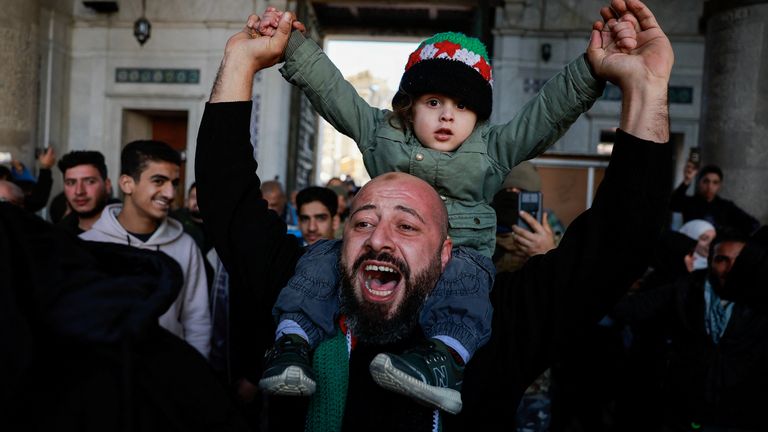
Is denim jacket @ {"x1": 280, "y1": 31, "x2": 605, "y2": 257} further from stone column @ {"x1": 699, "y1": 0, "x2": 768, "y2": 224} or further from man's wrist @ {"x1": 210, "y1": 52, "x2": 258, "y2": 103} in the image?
stone column @ {"x1": 699, "y1": 0, "x2": 768, "y2": 224}

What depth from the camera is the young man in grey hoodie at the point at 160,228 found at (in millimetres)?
3510

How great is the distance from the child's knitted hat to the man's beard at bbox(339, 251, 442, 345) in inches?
25.0

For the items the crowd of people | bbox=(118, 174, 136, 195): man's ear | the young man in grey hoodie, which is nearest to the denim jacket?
the crowd of people

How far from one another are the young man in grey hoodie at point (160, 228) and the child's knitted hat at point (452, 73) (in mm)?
1624

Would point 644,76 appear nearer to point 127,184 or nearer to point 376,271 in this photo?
point 376,271

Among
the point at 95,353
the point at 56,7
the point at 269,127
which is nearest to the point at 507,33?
the point at 269,127

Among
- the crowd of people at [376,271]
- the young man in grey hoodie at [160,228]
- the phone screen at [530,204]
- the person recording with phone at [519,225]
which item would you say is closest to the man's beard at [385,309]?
the crowd of people at [376,271]

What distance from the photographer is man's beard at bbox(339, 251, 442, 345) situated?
6.78 feet

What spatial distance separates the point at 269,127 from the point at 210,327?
28.2ft

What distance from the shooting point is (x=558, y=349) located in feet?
6.89

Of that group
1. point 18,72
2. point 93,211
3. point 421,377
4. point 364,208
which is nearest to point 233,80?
point 364,208

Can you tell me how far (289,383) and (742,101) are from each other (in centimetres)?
719

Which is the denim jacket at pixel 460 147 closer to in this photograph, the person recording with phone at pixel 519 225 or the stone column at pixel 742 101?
the person recording with phone at pixel 519 225

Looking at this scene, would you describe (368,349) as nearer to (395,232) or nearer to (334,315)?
(334,315)
